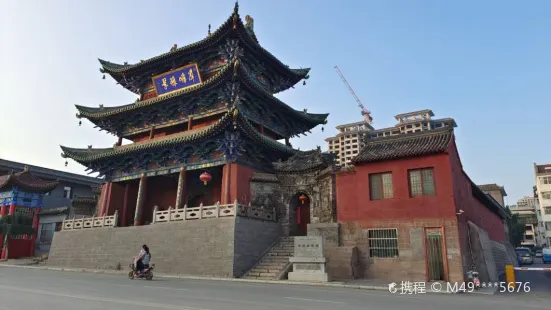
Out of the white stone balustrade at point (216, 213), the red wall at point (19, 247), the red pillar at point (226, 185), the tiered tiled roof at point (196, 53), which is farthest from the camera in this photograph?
the red wall at point (19, 247)

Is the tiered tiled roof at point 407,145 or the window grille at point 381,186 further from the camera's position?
the window grille at point 381,186

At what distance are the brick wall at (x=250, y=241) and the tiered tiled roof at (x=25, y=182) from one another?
23.5 metres

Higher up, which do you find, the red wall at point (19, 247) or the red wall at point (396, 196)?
the red wall at point (396, 196)

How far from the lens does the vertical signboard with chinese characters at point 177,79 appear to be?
25.0 meters

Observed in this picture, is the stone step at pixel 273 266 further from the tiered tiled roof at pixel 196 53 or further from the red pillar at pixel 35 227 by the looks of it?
the red pillar at pixel 35 227

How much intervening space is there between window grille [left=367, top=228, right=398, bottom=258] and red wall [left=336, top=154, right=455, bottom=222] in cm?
59

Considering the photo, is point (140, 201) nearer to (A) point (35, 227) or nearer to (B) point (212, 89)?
(B) point (212, 89)

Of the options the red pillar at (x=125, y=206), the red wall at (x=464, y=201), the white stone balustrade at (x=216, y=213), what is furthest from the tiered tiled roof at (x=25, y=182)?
the red wall at (x=464, y=201)

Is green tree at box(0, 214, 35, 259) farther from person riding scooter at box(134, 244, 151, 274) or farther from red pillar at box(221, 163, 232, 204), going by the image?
person riding scooter at box(134, 244, 151, 274)

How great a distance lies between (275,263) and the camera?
17.7m

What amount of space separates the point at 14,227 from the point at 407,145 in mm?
30343

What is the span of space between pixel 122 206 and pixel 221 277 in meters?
13.5

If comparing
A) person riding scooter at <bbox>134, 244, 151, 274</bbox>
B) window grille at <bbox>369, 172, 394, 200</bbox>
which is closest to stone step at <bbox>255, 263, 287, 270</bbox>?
window grille at <bbox>369, 172, 394, 200</bbox>

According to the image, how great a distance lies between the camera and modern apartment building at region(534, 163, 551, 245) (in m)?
59.5
